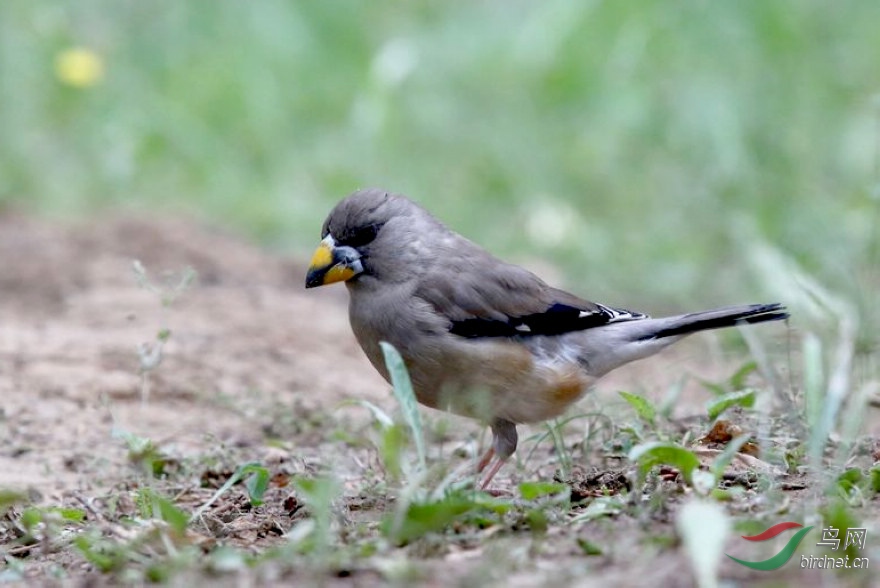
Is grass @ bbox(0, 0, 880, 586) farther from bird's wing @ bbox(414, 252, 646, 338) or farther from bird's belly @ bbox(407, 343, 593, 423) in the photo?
bird's wing @ bbox(414, 252, 646, 338)

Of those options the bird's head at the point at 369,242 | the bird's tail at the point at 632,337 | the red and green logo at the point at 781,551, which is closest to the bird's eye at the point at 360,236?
the bird's head at the point at 369,242

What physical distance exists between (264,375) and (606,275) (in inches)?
121

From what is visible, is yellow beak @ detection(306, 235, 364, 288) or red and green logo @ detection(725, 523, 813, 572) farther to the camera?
yellow beak @ detection(306, 235, 364, 288)

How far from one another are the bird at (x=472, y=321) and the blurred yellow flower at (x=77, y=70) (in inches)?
242

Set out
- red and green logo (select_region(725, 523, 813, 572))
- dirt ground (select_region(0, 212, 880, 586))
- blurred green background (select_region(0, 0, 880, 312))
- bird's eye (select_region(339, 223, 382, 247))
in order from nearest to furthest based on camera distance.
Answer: red and green logo (select_region(725, 523, 813, 572)) → dirt ground (select_region(0, 212, 880, 586)) → bird's eye (select_region(339, 223, 382, 247)) → blurred green background (select_region(0, 0, 880, 312))

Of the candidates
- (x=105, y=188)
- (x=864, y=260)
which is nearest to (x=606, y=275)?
(x=864, y=260)

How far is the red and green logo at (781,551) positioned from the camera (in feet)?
10.8

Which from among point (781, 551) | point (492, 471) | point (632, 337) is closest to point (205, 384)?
point (492, 471)

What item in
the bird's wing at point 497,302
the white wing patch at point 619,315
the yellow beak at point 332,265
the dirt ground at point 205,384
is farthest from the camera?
the white wing patch at point 619,315

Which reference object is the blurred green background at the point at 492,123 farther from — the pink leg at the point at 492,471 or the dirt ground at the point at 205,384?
the pink leg at the point at 492,471

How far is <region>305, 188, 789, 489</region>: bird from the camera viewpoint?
484 cm

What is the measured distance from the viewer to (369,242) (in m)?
5.21

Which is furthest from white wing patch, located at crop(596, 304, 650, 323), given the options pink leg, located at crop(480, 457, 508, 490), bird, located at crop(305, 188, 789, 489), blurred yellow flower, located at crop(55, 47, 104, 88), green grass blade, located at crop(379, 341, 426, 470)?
blurred yellow flower, located at crop(55, 47, 104, 88)

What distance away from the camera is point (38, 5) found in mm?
11711
